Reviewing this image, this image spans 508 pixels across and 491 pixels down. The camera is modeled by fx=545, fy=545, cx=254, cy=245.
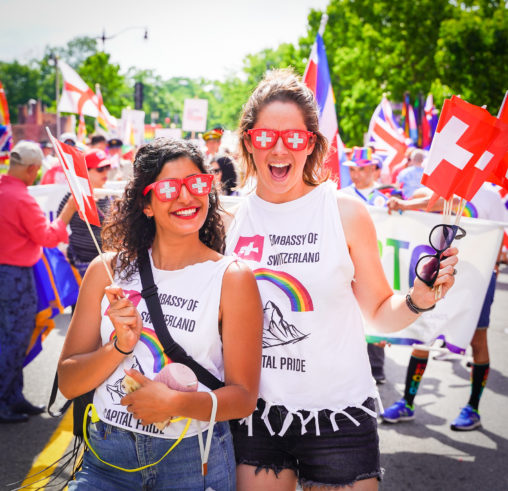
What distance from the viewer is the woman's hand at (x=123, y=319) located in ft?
6.18

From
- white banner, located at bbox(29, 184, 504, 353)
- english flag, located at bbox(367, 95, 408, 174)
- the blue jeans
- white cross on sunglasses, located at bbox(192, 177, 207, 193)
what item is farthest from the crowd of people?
english flag, located at bbox(367, 95, 408, 174)

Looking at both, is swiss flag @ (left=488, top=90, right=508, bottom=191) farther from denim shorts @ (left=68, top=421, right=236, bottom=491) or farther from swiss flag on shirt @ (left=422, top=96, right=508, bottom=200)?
denim shorts @ (left=68, top=421, right=236, bottom=491)

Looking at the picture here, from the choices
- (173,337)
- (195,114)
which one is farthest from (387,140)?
(173,337)

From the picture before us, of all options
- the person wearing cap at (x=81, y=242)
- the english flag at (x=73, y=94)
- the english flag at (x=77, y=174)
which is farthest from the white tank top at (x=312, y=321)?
the english flag at (x=73, y=94)

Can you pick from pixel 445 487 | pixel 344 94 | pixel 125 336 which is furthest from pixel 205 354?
pixel 344 94

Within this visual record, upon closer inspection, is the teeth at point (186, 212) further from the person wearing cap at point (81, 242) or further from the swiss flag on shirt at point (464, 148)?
the person wearing cap at point (81, 242)

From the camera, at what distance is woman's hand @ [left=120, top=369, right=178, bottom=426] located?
1.78m

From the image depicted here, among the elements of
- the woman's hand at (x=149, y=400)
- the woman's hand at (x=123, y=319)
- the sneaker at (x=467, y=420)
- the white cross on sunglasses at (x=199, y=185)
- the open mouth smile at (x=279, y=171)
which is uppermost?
the open mouth smile at (x=279, y=171)

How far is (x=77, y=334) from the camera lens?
209 cm

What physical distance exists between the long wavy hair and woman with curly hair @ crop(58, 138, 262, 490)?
39 centimetres

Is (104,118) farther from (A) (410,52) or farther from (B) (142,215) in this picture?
(A) (410,52)

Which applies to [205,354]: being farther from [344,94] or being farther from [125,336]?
[344,94]

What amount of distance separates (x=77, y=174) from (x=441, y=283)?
4.95 feet

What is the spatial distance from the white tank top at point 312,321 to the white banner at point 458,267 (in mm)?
2207
